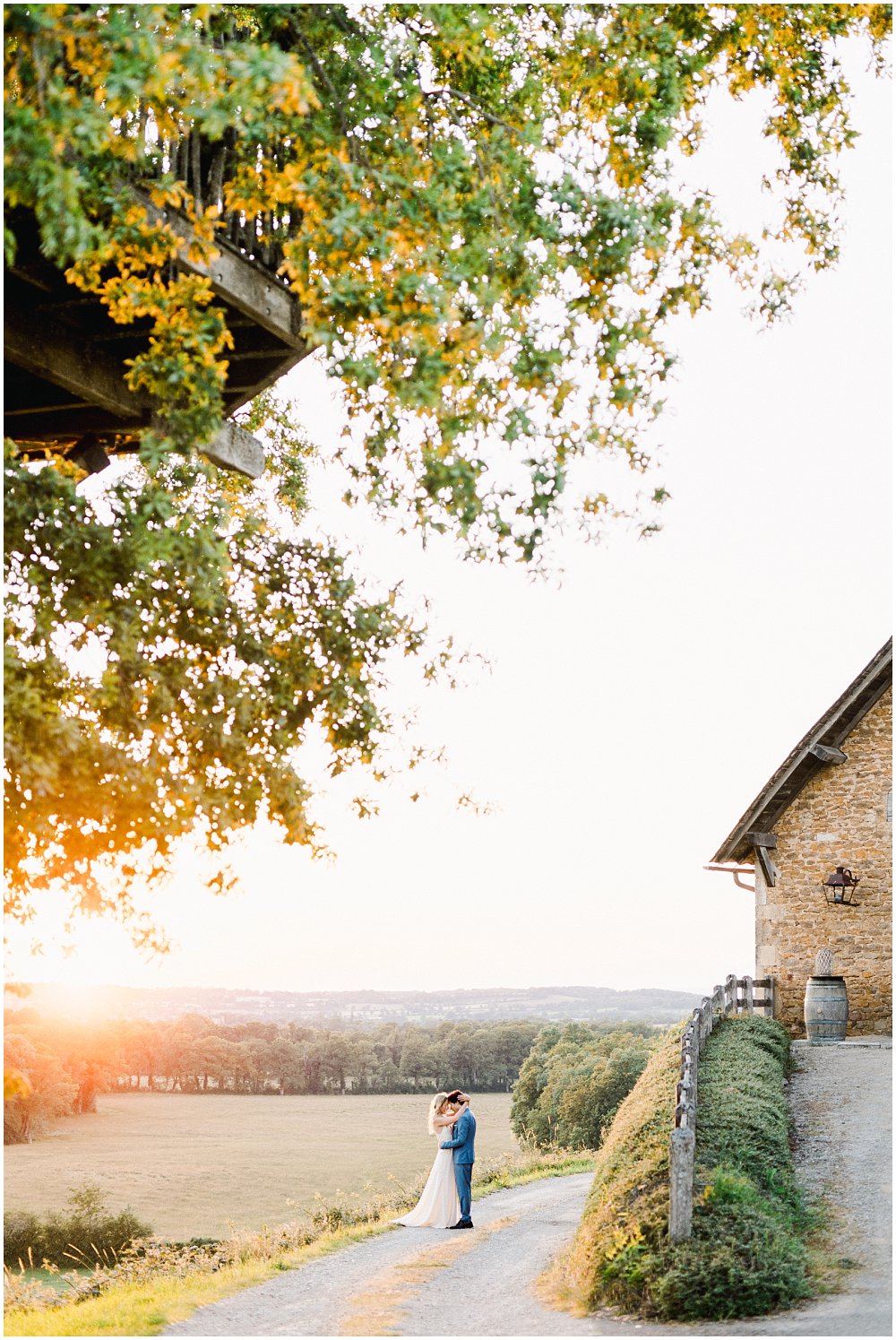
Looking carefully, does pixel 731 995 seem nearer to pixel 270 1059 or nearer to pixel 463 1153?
pixel 463 1153

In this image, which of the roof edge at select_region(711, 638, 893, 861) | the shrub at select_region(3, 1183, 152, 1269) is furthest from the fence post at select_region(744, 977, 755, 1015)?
the shrub at select_region(3, 1183, 152, 1269)

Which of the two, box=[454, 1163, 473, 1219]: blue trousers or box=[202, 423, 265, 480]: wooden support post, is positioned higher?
box=[202, 423, 265, 480]: wooden support post

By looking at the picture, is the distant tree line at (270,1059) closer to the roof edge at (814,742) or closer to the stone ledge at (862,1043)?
the roof edge at (814,742)

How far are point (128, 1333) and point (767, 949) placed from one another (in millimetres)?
12496

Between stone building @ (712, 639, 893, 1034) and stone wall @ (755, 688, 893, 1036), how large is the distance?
0.01 meters

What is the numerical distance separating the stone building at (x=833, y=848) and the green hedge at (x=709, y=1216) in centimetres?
501

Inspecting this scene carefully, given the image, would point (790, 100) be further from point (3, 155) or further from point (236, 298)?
point (3, 155)

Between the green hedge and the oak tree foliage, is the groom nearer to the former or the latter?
the green hedge

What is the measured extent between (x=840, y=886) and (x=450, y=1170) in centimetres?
779

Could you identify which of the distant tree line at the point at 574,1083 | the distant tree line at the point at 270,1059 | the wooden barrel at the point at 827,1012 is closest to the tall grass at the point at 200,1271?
the wooden barrel at the point at 827,1012

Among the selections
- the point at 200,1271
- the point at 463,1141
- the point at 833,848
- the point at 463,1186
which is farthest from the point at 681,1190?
the point at 833,848

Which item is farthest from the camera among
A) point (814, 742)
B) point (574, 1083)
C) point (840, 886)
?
point (574, 1083)

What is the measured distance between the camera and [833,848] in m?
18.4

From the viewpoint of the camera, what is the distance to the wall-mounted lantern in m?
17.8
